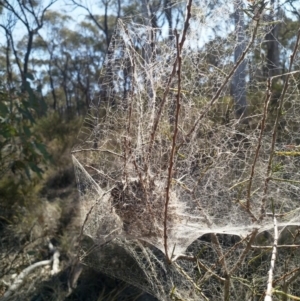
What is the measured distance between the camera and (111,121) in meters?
1.86

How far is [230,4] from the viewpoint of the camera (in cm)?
171

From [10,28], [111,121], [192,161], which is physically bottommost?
[192,161]

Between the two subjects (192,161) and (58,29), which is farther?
(58,29)

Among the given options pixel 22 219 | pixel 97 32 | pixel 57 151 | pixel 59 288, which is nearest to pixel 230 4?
pixel 59 288

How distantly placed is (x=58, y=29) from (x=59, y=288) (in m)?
23.4

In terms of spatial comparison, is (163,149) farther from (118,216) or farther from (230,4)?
(230,4)

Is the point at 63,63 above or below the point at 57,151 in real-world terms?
above

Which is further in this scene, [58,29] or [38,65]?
[38,65]

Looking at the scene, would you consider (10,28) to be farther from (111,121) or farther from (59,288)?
(111,121)

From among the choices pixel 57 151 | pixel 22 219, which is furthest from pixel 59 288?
pixel 57 151

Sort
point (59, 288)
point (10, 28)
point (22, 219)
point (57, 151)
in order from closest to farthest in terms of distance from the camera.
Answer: point (59, 288)
point (22, 219)
point (57, 151)
point (10, 28)

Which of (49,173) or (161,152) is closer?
(161,152)

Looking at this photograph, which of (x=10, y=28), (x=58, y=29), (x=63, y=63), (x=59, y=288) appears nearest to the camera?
(x=59, y=288)

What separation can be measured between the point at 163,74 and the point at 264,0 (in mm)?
598
